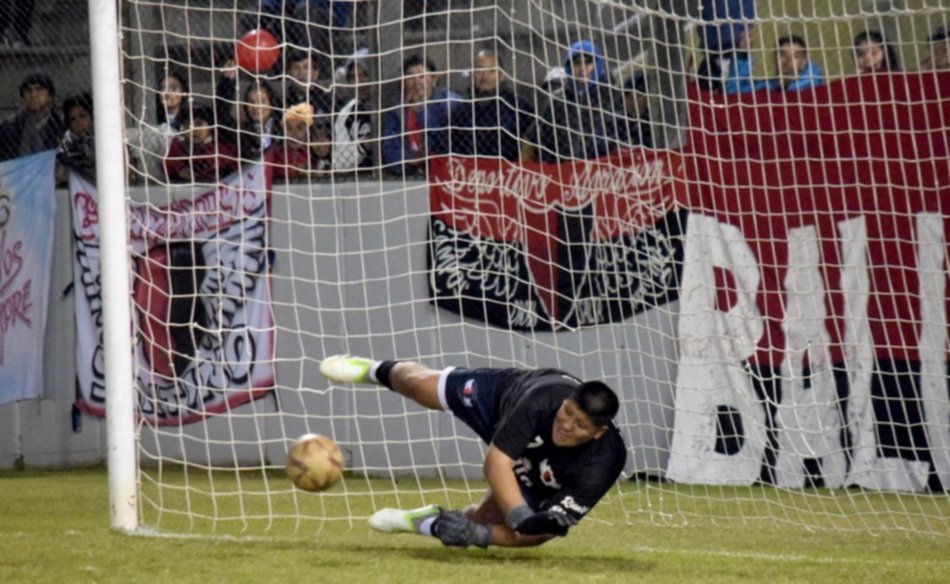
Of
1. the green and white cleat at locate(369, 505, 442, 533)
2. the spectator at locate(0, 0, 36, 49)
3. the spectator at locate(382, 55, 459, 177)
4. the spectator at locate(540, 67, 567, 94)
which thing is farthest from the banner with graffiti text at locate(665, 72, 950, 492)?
the spectator at locate(0, 0, 36, 49)

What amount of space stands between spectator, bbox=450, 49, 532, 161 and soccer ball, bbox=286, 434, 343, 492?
4.49 metres

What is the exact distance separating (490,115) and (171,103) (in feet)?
8.37

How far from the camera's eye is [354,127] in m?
12.2

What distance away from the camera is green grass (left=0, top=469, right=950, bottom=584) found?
6.95 m

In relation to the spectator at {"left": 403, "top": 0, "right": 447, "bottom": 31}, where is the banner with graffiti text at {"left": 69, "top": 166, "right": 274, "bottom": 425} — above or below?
below

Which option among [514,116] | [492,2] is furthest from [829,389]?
[492,2]

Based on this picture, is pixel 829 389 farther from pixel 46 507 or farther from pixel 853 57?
pixel 46 507

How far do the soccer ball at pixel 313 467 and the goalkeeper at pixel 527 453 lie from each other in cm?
66

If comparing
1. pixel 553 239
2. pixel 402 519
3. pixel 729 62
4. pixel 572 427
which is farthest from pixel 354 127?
pixel 572 427

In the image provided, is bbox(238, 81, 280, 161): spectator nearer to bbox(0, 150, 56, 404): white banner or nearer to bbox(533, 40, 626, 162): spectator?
bbox(0, 150, 56, 404): white banner

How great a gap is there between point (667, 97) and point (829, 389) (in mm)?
2528

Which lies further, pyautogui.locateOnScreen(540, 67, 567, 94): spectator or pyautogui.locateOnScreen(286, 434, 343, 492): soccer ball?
pyautogui.locateOnScreen(540, 67, 567, 94): spectator

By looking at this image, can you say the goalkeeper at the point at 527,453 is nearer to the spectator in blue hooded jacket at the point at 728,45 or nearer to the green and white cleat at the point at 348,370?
the green and white cleat at the point at 348,370

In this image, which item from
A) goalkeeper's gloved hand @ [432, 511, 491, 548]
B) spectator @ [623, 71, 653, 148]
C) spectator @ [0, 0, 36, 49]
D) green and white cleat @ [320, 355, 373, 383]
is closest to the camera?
goalkeeper's gloved hand @ [432, 511, 491, 548]
